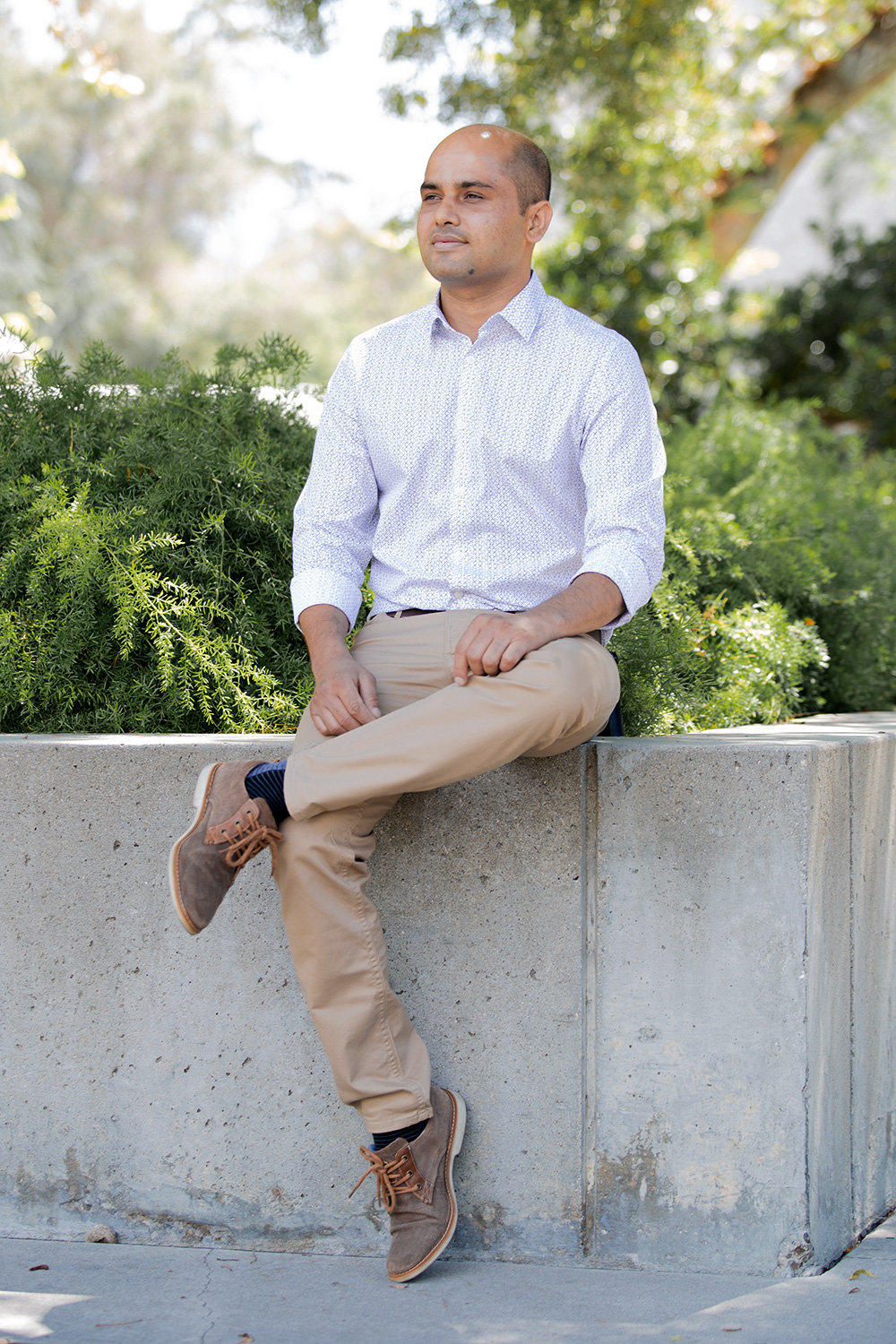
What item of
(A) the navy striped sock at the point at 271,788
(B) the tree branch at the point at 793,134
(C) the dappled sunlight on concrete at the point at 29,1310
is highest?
(B) the tree branch at the point at 793,134

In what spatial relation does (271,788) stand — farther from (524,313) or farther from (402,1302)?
(524,313)

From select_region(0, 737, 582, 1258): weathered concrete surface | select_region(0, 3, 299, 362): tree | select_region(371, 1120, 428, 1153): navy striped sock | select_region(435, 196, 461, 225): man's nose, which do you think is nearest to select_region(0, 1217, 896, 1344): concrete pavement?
select_region(0, 737, 582, 1258): weathered concrete surface

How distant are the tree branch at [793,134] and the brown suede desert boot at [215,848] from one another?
29.3 feet

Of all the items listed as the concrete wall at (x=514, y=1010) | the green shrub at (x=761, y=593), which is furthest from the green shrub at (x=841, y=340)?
the concrete wall at (x=514, y=1010)

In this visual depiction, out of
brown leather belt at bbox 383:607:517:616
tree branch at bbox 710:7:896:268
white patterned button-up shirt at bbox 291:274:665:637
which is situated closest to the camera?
white patterned button-up shirt at bbox 291:274:665:637

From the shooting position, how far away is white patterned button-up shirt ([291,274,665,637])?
2.59 m

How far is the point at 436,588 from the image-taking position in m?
2.72

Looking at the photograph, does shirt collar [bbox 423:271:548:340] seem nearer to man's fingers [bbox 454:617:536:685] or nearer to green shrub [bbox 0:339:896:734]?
man's fingers [bbox 454:617:536:685]

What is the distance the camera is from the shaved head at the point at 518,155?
2678 millimetres

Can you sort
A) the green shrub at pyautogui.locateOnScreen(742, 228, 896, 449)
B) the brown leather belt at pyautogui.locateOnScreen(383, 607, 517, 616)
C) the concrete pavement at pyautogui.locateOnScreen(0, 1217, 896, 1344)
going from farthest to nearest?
the green shrub at pyautogui.locateOnScreen(742, 228, 896, 449), the brown leather belt at pyautogui.locateOnScreen(383, 607, 517, 616), the concrete pavement at pyautogui.locateOnScreen(0, 1217, 896, 1344)

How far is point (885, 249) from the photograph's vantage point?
1045 centimetres

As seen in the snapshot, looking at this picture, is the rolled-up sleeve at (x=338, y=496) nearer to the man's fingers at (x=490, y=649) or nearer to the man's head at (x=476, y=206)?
the man's head at (x=476, y=206)

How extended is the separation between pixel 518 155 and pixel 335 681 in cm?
126

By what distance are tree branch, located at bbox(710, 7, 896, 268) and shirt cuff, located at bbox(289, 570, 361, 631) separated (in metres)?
8.36
